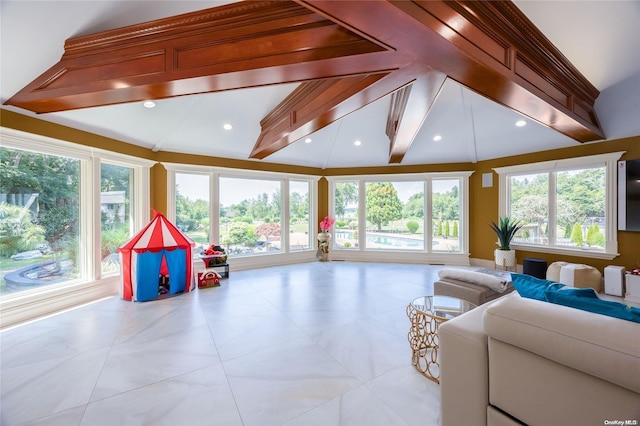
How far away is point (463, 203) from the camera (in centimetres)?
605

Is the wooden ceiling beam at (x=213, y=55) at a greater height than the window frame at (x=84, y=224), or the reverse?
the wooden ceiling beam at (x=213, y=55)

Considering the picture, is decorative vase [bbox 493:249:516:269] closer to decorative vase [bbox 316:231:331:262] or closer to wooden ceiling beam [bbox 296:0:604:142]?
wooden ceiling beam [bbox 296:0:604:142]

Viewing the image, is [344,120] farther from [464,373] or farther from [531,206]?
[464,373]

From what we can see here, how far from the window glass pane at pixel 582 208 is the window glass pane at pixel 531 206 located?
0.13 meters

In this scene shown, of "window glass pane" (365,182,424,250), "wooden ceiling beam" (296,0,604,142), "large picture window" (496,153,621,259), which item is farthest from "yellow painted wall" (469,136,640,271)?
"wooden ceiling beam" (296,0,604,142)

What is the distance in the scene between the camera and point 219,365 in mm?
2205

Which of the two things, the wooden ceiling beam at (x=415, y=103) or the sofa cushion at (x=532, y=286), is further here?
the wooden ceiling beam at (x=415, y=103)

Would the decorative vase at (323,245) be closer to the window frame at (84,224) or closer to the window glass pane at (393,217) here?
the window glass pane at (393,217)

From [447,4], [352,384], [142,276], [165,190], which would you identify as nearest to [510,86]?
[447,4]

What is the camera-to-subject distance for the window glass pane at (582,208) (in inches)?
171

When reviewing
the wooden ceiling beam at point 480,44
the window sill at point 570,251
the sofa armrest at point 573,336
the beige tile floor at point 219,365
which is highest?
the wooden ceiling beam at point 480,44

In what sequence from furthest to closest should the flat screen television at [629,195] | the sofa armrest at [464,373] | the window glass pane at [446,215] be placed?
the window glass pane at [446,215] → the flat screen television at [629,195] → the sofa armrest at [464,373]

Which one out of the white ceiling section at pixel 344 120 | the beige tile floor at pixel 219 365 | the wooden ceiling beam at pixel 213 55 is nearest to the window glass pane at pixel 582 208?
the white ceiling section at pixel 344 120

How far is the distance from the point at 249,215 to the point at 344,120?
2914 mm
